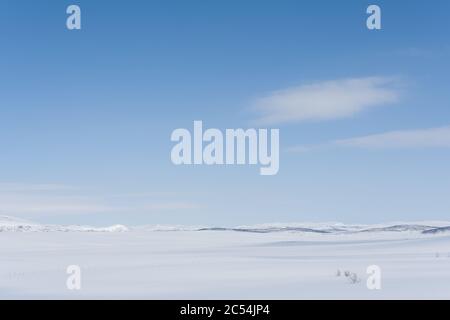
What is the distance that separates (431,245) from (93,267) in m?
13.3

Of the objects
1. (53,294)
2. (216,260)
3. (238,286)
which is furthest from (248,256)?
(53,294)

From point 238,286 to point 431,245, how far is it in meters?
13.4

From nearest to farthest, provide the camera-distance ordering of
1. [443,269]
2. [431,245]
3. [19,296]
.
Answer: [19,296] → [443,269] → [431,245]

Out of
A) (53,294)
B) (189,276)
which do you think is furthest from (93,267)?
(53,294)

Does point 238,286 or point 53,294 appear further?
point 238,286

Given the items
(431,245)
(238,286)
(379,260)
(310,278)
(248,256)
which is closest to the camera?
(238,286)

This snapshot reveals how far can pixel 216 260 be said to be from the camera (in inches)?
733
